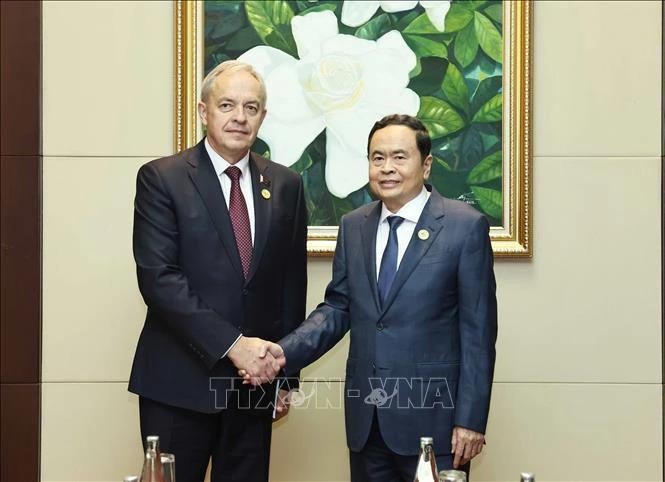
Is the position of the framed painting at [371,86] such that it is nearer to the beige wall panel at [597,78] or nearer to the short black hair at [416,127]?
the beige wall panel at [597,78]

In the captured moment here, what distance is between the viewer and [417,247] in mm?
2773

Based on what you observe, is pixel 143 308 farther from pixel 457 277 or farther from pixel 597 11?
pixel 597 11

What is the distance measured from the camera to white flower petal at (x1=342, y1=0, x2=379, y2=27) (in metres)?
3.78

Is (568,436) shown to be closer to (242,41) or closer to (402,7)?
(402,7)

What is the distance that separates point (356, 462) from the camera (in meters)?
2.79

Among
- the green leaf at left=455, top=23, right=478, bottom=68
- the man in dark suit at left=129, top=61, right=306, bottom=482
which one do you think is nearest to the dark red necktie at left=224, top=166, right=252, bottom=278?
the man in dark suit at left=129, top=61, right=306, bottom=482

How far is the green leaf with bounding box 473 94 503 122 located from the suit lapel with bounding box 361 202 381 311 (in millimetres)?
976

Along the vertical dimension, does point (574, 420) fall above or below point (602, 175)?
below

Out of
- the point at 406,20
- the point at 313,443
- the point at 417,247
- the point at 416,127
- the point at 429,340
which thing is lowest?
the point at 313,443

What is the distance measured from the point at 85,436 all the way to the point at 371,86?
186 cm

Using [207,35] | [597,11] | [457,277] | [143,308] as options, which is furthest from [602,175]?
[143,308]

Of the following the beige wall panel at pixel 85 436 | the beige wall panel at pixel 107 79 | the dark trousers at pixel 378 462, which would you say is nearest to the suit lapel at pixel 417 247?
the dark trousers at pixel 378 462

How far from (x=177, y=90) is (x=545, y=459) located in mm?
2129

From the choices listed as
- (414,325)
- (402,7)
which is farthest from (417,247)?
(402,7)
